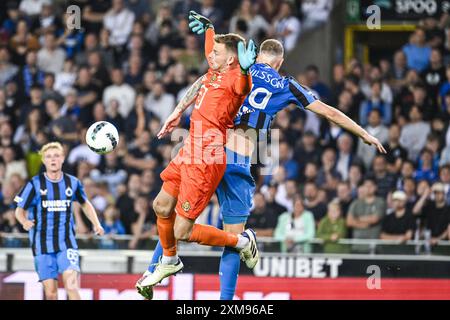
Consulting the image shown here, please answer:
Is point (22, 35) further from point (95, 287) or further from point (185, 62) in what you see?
point (95, 287)

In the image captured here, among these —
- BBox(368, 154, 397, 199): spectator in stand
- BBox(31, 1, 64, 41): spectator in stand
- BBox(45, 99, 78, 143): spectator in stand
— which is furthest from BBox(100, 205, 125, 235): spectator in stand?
BBox(31, 1, 64, 41): spectator in stand

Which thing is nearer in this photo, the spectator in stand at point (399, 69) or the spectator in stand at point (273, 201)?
the spectator in stand at point (273, 201)

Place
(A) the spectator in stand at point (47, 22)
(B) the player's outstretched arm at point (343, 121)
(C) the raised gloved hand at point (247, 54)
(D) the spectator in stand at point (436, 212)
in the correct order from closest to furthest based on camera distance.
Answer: (C) the raised gloved hand at point (247, 54), (B) the player's outstretched arm at point (343, 121), (D) the spectator in stand at point (436, 212), (A) the spectator in stand at point (47, 22)

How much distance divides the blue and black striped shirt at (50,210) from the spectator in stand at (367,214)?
444 centimetres

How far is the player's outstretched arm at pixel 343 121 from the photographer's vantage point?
431 inches

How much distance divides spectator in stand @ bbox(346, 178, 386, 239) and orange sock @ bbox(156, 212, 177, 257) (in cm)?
537

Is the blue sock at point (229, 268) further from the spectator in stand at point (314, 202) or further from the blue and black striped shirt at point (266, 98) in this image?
the spectator in stand at point (314, 202)

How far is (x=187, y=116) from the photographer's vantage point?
59.7 feet

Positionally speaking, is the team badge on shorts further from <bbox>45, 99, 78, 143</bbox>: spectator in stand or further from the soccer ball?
<bbox>45, 99, 78, 143</bbox>: spectator in stand

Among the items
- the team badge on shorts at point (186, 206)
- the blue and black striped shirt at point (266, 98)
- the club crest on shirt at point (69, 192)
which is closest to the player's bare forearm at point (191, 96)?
the blue and black striped shirt at point (266, 98)

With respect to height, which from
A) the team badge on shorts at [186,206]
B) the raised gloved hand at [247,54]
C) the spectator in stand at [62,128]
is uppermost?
the raised gloved hand at [247,54]

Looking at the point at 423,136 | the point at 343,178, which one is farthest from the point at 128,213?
the point at 423,136

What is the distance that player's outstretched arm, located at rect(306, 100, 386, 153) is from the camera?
431 inches

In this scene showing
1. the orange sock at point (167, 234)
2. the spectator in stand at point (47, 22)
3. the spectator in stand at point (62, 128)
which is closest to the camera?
the orange sock at point (167, 234)
